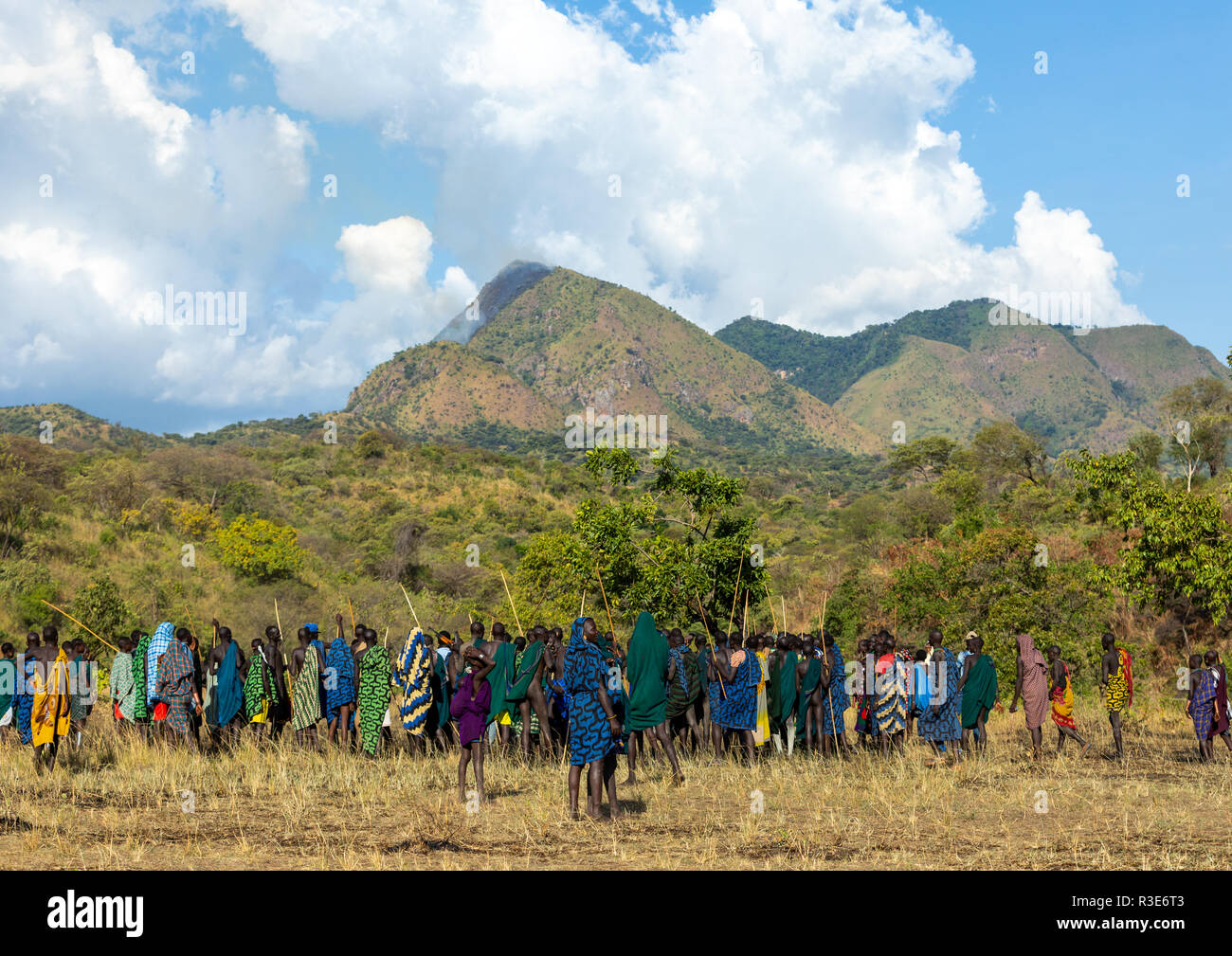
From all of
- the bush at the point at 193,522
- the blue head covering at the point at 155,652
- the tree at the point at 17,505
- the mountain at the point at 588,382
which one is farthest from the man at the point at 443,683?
the mountain at the point at 588,382

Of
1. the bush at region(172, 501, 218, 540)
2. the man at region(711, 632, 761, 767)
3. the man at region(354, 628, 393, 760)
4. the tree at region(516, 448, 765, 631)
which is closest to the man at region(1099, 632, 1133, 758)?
the man at region(711, 632, 761, 767)

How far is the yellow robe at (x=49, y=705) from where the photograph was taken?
10.6 metres

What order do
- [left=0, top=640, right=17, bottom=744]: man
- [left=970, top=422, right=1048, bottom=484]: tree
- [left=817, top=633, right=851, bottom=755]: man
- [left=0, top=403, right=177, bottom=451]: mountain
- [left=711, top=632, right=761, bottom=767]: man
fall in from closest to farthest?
[left=0, top=640, right=17, bottom=744]: man → [left=711, top=632, right=761, bottom=767]: man → [left=817, top=633, right=851, bottom=755]: man → [left=970, top=422, right=1048, bottom=484]: tree → [left=0, top=403, right=177, bottom=451]: mountain

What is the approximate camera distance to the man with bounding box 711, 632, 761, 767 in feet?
39.9

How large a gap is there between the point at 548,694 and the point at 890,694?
415 centimetres

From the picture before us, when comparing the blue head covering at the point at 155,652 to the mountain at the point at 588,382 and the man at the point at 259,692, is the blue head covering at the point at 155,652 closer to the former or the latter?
the man at the point at 259,692

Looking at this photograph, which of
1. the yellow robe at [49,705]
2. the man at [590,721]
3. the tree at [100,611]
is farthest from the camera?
the tree at [100,611]

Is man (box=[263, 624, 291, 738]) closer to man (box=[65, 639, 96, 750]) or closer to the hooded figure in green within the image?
man (box=[65, 639, 96, 750])

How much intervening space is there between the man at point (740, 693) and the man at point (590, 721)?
11.6 ft

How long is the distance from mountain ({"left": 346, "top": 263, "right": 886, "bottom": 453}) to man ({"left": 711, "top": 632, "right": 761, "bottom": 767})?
99.5 metres

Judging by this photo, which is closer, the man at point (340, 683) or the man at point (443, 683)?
the man at point (443, 683)
